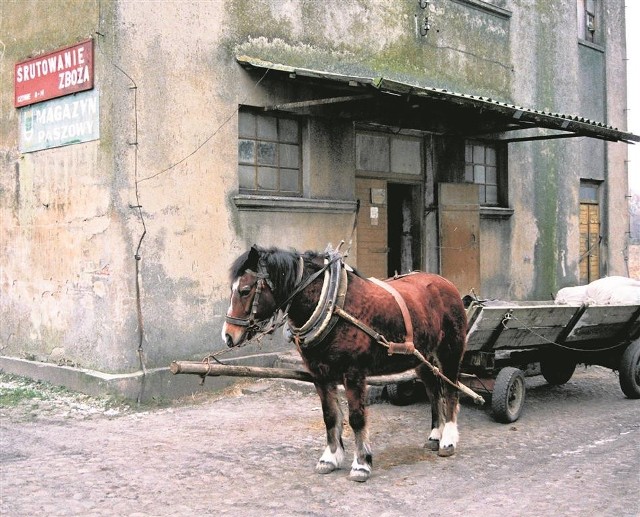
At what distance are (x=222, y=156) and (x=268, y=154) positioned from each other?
87 cm

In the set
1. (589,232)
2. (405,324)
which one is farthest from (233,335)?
(589,232)

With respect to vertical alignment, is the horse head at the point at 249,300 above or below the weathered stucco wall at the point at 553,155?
below

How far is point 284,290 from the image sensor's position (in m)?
5.54

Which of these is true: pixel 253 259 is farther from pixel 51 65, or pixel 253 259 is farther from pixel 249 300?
pixel 51 65

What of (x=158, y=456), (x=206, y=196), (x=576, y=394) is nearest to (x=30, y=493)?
(x=158, y=456)

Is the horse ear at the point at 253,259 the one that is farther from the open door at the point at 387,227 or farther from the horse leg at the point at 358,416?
the open door at the point at 387,227

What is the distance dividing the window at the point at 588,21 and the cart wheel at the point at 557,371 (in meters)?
8.81

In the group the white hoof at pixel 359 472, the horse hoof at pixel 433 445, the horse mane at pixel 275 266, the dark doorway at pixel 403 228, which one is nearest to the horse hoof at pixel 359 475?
Result: the white hoof at pixel 359 472

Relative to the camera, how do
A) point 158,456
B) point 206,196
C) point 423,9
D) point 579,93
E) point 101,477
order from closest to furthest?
point 101,477, point 158,456, point 206,196, point 423,9, point 579,93

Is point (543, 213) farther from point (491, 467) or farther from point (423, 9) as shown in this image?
point (491, 467)

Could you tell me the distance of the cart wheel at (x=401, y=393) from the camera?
8.16m

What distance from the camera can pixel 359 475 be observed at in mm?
5570

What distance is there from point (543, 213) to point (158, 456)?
32.3ft

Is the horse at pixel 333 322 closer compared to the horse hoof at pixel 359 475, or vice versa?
the horse at pixel 333 322
